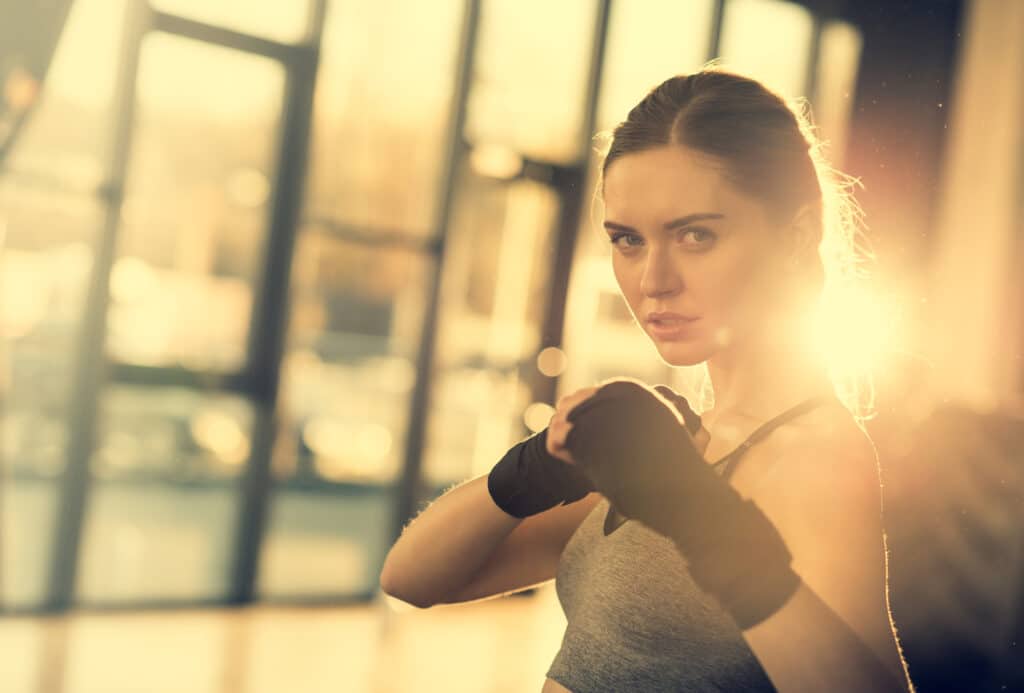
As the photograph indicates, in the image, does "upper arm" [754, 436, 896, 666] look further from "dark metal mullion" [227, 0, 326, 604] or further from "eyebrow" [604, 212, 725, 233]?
"dark metal mullion" [227, 0, 326, 604]

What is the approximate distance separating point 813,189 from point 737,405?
0.64 ft

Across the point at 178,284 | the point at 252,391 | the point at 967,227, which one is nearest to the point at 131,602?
the point at 252,391

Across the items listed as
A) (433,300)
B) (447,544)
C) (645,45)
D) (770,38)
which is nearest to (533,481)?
(447,544)

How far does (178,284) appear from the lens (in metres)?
4.34

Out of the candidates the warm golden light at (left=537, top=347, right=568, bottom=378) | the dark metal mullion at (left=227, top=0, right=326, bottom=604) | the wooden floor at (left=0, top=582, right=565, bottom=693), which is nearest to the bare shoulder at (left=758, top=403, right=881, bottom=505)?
the wooden floor at (left=0, top=582, right=565, bottom=693)

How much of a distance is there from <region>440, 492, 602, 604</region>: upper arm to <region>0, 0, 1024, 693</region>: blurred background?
2422 millimetres

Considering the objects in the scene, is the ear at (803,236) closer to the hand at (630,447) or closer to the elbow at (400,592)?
the hand at (630,447)

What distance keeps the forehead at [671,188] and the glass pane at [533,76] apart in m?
4.06

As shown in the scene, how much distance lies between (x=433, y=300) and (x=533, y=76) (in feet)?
3.73

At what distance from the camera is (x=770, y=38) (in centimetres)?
569

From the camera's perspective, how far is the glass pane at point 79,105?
13.1 feet

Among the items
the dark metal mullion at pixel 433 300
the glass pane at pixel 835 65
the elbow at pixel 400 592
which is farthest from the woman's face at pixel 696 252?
the glass pane at pixel 835 65

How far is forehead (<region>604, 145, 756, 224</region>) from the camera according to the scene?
0.89m

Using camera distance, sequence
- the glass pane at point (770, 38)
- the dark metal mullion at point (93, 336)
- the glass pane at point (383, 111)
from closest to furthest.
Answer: the dark metal mullion at point (93, 336) → the glass pane at point (383, 111) → the glass pane at point (770, 38)
